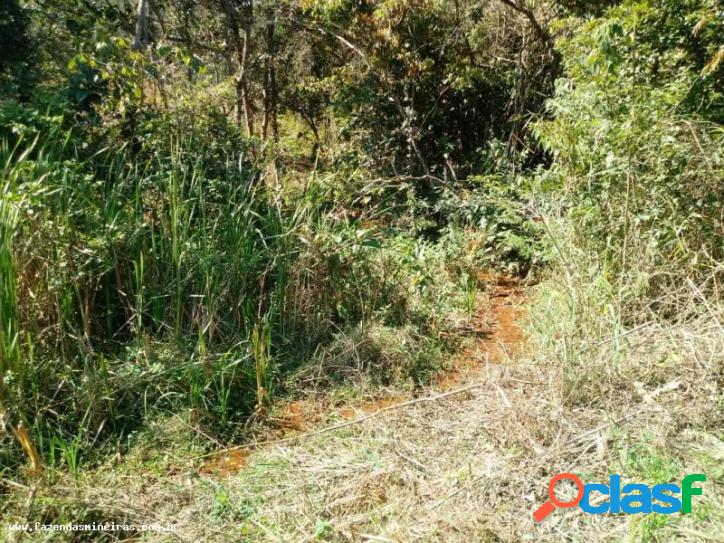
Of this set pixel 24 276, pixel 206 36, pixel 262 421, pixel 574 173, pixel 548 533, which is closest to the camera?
pixel 548 533

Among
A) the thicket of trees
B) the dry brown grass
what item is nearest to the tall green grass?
the thicket of trees

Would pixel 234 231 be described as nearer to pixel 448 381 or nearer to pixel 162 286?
pixel 162 286

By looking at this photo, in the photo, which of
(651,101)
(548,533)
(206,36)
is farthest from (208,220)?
(206,36)

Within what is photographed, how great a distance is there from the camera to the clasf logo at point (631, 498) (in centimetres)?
205

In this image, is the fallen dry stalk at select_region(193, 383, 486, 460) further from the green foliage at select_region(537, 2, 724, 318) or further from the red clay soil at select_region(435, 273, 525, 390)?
the green foliage at select_region(537, 2, 724, 318)

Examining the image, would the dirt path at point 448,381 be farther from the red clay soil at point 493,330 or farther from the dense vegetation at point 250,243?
the dense vegetation at point 250,243

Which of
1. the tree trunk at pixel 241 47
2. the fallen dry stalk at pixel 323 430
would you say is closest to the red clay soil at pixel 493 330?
the fallen dry stalk at pixel 323 430

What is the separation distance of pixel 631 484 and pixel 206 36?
7927 mm

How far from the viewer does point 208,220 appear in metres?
3.65

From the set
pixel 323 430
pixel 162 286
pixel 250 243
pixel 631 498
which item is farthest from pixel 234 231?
pixel 631 498

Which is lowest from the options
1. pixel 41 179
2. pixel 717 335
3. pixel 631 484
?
pixel 631 484

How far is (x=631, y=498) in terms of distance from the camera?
212 centimetres

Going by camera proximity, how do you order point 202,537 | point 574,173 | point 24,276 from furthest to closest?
1. point 574,173
2. point 24,276
3. point 202,537

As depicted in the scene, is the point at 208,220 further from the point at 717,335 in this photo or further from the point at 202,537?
the point at 717,335
